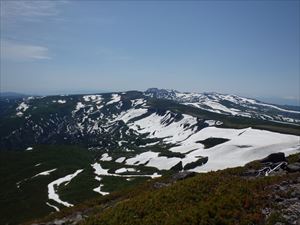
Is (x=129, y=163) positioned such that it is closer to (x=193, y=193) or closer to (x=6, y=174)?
(x=6, y=174)

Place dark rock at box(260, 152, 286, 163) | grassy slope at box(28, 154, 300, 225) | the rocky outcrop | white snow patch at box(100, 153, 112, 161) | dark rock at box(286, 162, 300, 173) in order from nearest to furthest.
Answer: the rocky outcrop → grassy slope at box(28, 154, 300, 225) → dark rock at box(286, 162, 300, 173) → dark rock at box(260, 152, 286, 163) → white snow patch at box(100, 153, 112, 161)

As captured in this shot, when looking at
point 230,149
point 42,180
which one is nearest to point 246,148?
point 230,149

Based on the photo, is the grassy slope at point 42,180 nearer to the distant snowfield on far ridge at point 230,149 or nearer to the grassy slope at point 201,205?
the distant snowfield on far ridge at point 230,149

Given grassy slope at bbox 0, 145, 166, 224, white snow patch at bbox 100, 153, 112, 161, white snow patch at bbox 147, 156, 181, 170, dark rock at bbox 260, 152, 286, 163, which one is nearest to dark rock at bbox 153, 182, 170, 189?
dark rock at bbox 260, 152, 286, 163

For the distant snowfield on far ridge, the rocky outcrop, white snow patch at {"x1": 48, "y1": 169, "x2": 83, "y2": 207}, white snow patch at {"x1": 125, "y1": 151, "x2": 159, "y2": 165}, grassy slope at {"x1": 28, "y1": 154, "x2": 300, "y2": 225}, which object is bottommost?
white snow patch at {"x1": 48, "y1": 169, "x2": 83, "y2": 207}

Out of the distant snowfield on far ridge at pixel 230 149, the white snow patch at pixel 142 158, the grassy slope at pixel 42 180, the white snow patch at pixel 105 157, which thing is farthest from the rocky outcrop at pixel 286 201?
the white snow patch at pixel 105 157

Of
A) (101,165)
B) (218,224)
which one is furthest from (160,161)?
(218,224)

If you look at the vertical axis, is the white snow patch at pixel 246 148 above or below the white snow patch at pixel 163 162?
above

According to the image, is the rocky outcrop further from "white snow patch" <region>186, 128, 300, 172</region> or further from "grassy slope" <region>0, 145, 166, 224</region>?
"white snow patch" <region>186, 128, 300, 172</region>

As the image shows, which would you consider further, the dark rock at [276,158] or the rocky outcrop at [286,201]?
the dark rock at [276,158]

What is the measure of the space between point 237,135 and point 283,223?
14683cm

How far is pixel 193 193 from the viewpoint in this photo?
2483 cm

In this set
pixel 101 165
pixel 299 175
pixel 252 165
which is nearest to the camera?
pixel 299 175

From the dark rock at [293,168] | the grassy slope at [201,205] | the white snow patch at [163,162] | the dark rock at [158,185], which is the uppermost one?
the dark rock at [293,168]
